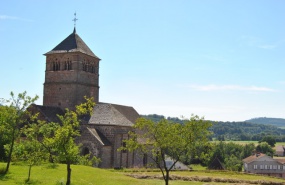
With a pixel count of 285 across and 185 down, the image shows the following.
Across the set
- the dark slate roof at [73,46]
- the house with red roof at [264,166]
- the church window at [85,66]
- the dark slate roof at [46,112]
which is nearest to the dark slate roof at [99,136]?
the dark slate roof at [46,112]

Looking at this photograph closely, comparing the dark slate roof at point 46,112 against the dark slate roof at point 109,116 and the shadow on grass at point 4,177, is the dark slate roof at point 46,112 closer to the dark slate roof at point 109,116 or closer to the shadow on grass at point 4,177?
the dark slate roof at point 109,116

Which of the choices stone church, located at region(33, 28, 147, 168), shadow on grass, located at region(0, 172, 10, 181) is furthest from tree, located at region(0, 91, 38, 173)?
stone church, located at region(33, 28, 147, 168)

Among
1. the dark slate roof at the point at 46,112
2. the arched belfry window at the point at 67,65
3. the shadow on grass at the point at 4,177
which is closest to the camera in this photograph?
the shadow on grass at the point at 4,177

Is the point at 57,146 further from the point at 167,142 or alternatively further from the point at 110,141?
the point at 110,141

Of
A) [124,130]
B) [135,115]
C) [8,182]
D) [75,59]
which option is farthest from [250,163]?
Result: [8,182]

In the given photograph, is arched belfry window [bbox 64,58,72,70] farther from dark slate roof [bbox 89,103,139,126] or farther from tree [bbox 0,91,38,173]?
tree [bbox 0,91,38,173]

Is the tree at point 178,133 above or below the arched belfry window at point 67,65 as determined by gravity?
below

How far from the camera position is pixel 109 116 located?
5225cm

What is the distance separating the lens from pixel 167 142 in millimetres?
30031

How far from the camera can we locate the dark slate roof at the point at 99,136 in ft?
158

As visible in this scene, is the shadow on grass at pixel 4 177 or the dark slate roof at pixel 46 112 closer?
the shadow on grass at pixel 4 177

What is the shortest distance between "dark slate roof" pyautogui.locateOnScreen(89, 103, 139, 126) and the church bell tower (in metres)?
3.78

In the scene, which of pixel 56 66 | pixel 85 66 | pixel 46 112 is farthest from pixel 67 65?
pixel 46 112

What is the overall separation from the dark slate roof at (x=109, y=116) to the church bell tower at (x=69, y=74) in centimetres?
378
